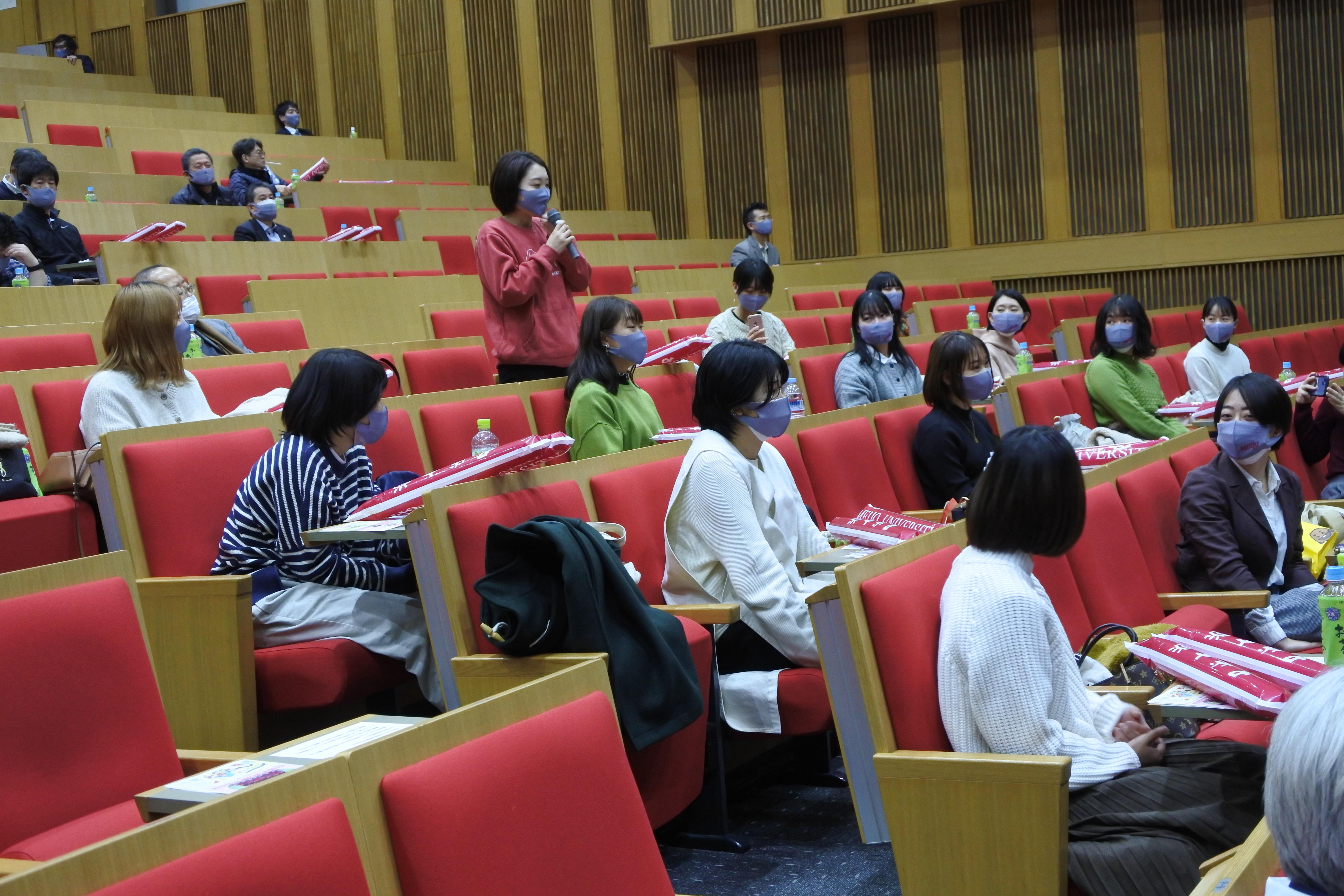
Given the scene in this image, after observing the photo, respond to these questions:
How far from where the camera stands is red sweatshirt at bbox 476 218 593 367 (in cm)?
300

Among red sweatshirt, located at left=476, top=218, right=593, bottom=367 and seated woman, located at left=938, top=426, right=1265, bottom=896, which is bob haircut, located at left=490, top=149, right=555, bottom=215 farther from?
seated woman, located at left=938, top=426, right=1265, bottom=896

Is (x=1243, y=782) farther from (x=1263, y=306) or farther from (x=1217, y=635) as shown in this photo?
(x=1263, y=306)

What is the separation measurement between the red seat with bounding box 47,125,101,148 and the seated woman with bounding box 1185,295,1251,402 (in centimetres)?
484

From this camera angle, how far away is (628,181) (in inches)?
319

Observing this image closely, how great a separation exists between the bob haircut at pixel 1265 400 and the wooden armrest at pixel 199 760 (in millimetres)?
1891

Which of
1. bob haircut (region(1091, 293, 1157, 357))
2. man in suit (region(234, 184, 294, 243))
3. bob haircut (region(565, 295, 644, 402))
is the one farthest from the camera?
man in suit (region(234, 184, 294, 243))

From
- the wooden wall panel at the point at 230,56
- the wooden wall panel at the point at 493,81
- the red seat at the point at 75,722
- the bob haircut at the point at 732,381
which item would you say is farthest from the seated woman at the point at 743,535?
the wooden wall panel at the point at 230,56

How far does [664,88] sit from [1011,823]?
23.2 feet

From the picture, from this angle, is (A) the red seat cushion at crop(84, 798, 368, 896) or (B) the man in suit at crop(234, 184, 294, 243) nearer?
(A) the red seat cushion at crop(84, 798, 368, 896)

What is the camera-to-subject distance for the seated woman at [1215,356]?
434 centimetres

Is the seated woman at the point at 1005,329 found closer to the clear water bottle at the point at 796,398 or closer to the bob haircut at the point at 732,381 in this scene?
the clear water bottle at the point at 796,398

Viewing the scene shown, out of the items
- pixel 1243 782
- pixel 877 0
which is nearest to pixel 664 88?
pixel 877 0

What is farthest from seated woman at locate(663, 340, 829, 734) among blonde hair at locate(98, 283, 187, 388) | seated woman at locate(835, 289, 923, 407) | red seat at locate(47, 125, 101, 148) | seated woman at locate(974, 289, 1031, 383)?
red seat at locate(47, 125, 101, 148)

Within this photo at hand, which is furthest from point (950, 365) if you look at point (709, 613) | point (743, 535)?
point (709, 613)
